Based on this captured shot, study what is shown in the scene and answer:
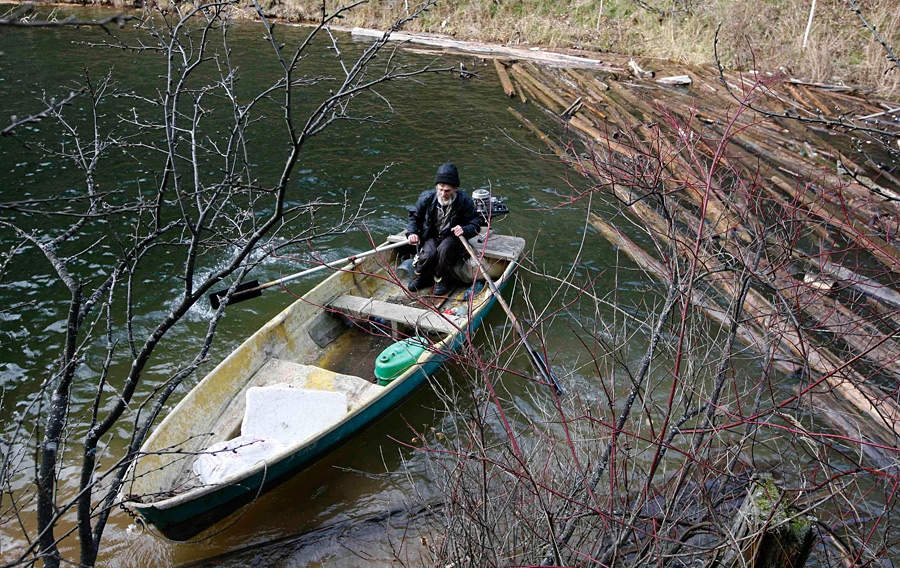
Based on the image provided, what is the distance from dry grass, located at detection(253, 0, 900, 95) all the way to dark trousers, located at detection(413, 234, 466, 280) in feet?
28.4

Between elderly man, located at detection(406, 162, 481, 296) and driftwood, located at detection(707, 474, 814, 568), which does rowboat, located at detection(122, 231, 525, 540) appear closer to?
elderly man, located at detection(406, 162, 481, 296)

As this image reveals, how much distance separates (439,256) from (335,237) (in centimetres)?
285

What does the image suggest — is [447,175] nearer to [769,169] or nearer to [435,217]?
[435,217]

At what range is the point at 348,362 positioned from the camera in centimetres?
711

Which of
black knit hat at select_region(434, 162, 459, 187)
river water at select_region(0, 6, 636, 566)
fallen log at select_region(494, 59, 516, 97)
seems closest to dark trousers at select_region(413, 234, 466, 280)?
black knit hat at select_region(434, 162, 459, 187)

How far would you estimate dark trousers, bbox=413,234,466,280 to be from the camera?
25.4 feet

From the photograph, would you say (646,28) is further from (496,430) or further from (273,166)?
(496,430)

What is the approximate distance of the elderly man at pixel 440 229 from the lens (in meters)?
7.70

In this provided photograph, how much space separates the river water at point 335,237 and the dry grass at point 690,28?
3802 mm

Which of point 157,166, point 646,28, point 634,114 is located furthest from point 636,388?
point 646,28

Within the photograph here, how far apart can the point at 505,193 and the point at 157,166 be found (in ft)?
23.3

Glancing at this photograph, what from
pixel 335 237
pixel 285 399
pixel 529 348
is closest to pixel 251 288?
pixel 285 399

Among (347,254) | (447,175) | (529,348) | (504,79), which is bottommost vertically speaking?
(347,254)

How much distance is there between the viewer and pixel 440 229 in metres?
7.81
